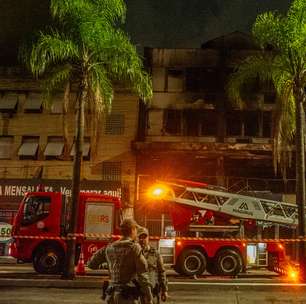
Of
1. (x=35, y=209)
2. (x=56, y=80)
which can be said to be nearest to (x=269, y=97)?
(x=56, y=80)

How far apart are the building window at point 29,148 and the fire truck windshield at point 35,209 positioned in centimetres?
1290

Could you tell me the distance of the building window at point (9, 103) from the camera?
99.8ft

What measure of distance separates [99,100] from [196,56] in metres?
15.4

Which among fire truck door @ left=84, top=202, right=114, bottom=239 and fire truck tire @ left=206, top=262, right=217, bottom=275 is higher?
fire truck door @ left=84, top=202, right=114, bottom=239

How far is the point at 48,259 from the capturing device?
17.0m

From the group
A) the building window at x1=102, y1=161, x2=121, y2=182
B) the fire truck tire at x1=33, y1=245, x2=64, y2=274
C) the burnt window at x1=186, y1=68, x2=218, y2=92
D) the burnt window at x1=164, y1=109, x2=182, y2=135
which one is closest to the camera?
the fire truck tire at x1=33, y1=245, x2=64, y2=274

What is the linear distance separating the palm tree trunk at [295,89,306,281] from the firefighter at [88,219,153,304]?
12.0 meters

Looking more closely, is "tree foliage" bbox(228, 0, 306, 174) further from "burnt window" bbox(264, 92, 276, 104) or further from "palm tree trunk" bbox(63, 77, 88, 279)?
"burnt window" bbox(264, 92, 276, 104)

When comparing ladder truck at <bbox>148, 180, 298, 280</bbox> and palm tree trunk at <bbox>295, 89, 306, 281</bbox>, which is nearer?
palm tree trunk at <bbox>295, 89, 306, 281</bbox>

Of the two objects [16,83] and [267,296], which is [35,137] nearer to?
[16,83]

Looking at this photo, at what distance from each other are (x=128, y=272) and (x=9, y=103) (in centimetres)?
2662

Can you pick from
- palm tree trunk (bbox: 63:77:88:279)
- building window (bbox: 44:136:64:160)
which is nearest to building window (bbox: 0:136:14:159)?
building window (bbox: 44:136:64:160)

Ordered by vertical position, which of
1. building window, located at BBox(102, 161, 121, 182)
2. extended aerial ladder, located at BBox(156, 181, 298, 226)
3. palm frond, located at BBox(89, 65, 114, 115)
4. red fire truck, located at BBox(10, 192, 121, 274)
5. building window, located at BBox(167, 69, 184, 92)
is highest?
building window, located at BBox(167, 69, 184, 92)

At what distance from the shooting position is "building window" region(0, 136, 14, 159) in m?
30.6
